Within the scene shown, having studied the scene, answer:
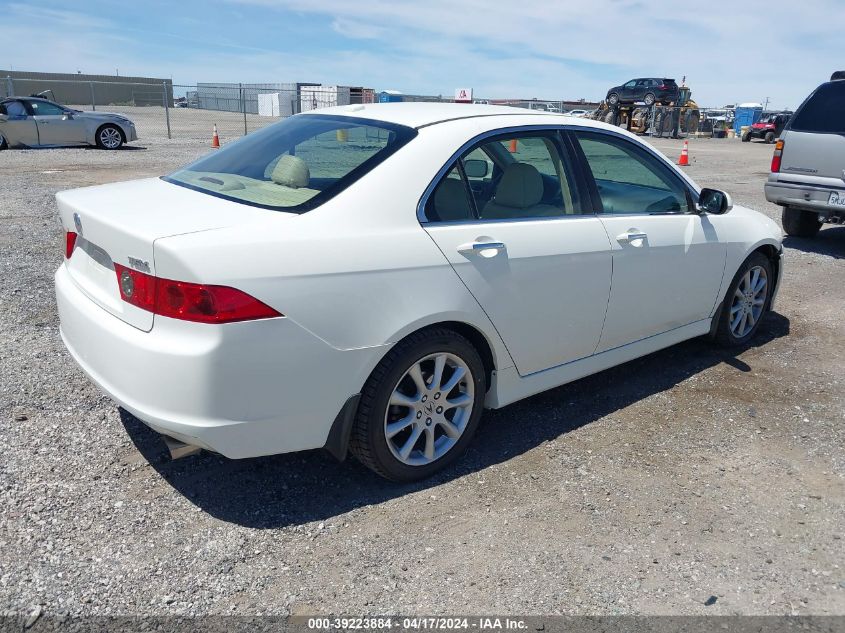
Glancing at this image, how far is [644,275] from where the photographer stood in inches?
159

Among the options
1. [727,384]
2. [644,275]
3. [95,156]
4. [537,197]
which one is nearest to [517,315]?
[537,197]

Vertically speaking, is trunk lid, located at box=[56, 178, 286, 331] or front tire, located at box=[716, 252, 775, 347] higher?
trunk lid, located at box=[56, 178, 286, 331]

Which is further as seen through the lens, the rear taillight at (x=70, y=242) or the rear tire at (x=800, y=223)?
the rear tire at (x=800, y=223)

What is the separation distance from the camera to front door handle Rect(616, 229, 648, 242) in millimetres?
3871

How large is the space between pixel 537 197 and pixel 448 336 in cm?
99

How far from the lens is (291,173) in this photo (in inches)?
132

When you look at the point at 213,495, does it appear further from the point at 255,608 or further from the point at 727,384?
the point at 727,384

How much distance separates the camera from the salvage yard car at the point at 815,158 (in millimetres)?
8078

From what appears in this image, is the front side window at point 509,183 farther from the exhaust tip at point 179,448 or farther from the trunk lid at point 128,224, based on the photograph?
the exhaust tip at point 179,448

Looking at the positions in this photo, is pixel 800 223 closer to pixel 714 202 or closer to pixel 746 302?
pixel 746 302

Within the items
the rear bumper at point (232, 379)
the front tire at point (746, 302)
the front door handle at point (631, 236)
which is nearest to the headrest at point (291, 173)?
the rear bumper at point (232, 379)

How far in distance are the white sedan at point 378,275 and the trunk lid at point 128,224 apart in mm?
14

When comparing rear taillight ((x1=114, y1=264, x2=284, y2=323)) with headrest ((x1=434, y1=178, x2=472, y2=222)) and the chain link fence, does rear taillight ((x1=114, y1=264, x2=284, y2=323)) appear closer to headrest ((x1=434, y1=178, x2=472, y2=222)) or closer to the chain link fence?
headrest ((x1=434, y1=178, x2=472, y2=222))

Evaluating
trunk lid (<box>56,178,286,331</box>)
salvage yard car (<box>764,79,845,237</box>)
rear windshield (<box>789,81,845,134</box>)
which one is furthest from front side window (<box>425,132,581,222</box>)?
rear windshield (<box>789,81,845,134</box>)
